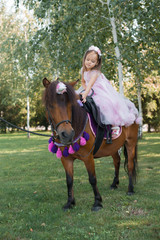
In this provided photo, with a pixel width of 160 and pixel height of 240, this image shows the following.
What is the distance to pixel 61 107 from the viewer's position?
353 cm

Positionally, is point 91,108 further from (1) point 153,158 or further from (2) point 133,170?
(1) point 153,158

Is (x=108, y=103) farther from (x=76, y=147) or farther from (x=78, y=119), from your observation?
(x=76, y=147)

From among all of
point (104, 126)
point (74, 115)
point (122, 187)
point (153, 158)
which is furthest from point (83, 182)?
point (153, 158)

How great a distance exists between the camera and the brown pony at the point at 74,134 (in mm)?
3514

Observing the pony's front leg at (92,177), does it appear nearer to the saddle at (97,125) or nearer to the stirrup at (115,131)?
the saddle at (97,125)

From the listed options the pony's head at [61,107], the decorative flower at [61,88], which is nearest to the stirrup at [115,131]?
the pony's head at [61,107]

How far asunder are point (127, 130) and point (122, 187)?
1559mm

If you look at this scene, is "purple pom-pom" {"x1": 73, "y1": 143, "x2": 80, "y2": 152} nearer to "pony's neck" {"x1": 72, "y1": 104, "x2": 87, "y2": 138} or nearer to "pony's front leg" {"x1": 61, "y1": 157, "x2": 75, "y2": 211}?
"pony's neck" {"x1": 72, "y1": 104, "x2": 87, "y2": 138}

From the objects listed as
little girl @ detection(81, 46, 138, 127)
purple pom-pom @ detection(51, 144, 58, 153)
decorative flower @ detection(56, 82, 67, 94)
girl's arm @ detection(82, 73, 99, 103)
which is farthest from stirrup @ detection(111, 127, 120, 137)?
decorative flower @ detection(56, 82, 67, 94)

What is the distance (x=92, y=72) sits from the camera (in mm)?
4566

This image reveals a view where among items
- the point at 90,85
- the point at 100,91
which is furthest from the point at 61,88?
the point at 100,91

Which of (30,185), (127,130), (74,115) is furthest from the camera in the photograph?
(30,185)

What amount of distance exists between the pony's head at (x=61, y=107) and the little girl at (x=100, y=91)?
0.71 meters

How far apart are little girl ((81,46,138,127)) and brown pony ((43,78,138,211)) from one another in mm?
443
